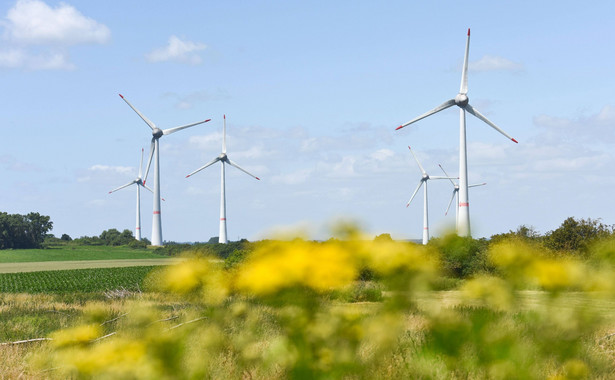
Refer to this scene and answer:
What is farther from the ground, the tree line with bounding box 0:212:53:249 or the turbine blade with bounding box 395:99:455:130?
the turbine blade with bounding box 395:99:455:130

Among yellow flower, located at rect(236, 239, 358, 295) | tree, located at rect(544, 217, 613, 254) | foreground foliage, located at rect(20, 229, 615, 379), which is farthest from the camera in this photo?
tree, located at rect(544, 217, 613, 254)

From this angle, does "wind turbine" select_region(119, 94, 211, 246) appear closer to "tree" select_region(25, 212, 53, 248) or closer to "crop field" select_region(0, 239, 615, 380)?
"tree" select_region(25, 212, 53, 248)

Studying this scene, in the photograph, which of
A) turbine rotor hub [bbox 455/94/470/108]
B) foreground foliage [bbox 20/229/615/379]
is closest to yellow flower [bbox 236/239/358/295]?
foreground foliage [bbox 20/229/615/379]

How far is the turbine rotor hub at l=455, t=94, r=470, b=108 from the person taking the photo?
5569 cm

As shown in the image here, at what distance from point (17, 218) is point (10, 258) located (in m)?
35.2

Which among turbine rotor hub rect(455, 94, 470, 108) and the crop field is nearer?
the crop field

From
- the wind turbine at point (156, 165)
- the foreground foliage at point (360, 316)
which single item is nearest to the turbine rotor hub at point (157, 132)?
the wind turbine at point (156, 165)

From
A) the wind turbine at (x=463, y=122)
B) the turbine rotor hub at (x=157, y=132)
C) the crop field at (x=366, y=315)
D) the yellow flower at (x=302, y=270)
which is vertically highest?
the turbine rotor hub at (x=157, y=132)

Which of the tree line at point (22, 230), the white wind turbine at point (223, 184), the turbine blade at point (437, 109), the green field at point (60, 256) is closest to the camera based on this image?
the turbine blade at point (437, 109)

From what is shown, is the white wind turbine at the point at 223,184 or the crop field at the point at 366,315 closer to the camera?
the crop field at the point at 366,315

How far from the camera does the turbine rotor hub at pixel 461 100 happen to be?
5569cm

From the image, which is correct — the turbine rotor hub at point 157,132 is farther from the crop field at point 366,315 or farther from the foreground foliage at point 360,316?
the foreground foliage at point 360,316

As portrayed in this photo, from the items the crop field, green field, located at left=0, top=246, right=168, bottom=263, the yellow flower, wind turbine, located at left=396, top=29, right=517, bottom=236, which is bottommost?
green field, located at left=0, top=246, right=168, bottom=263

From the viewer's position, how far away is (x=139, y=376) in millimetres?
3986
